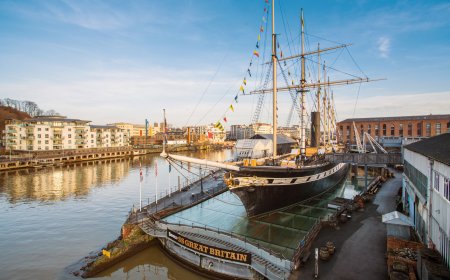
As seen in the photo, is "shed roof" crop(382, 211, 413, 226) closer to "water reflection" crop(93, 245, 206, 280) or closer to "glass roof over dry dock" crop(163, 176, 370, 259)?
"glass roof over dry dock" crop(163, 176, 370, 259)

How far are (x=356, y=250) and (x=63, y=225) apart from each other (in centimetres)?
2500

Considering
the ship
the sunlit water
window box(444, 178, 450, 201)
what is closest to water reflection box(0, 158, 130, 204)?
the sunlit water

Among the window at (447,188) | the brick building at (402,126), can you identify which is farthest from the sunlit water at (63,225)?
the brick building at (402,126)

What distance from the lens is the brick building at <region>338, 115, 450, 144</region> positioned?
65.0m

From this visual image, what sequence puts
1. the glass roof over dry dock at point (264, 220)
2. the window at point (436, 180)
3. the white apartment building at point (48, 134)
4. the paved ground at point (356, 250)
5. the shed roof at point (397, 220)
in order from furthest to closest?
the white apartment building at point (48, 134) < the glass roof over dry dock at point (264, 220) < the shed roof at point (397, 220) < the paved ground at point (356, 250) < the window at point (436, 180)

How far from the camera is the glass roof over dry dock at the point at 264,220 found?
1717cm

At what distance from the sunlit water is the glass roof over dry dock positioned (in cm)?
468

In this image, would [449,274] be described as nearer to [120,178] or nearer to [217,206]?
[217,206]

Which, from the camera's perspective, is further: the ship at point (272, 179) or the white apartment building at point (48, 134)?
the white apartment building at point (48, 134)

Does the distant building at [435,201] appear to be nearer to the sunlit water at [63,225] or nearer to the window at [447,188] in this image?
the window at [447,188]

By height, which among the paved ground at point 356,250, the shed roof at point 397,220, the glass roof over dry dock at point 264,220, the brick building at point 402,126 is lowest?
the glass roof over dry dock at point 264,220

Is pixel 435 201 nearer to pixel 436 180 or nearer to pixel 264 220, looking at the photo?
pixel 436 180

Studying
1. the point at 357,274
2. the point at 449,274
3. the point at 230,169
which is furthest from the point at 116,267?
the point at 449,274

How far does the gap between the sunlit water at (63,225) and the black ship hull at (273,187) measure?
712 cm
